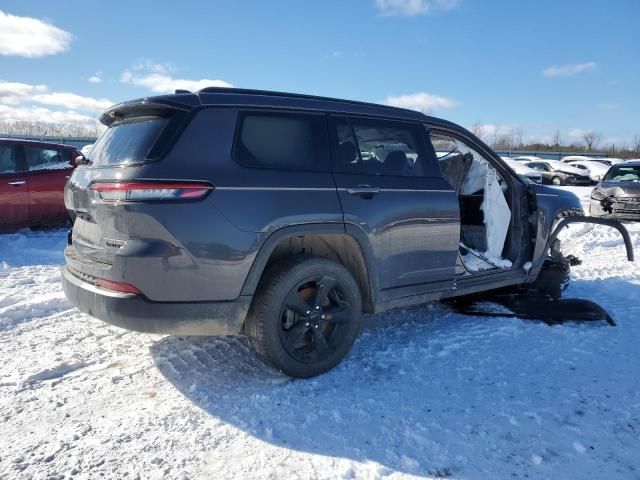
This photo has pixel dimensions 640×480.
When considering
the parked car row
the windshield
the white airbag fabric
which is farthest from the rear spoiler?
the windshield

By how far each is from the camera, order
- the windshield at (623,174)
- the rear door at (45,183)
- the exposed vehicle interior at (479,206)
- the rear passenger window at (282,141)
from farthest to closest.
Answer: the windshield at (623,174) → the rear door at (45,183) → the exposed vehicle interior at (479,206) → the rear passenger window at (282,141)

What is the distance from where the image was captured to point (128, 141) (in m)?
3.08

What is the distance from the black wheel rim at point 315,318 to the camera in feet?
10.4

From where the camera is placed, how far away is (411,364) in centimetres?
351

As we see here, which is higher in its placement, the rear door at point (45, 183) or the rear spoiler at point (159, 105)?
the rear spoiler at point (159, 105)

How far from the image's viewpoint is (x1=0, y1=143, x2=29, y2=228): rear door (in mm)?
7492

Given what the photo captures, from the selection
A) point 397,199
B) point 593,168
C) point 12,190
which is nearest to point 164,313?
point 397,199

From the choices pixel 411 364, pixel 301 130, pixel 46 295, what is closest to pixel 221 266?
pixel 301 130

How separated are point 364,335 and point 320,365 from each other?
885 millimetres

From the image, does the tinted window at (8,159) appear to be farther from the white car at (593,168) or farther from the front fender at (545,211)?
the white car at (593,168)

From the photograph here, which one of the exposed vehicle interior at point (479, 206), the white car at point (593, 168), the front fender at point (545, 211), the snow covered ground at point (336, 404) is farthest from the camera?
the white car at point (593, 168)

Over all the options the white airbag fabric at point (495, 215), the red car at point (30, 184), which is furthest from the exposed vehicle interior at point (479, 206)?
the red car at point (30, 184)

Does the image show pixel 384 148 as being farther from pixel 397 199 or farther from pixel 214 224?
pixel 214 224

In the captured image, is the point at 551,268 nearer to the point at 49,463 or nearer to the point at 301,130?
the point at 301,130
